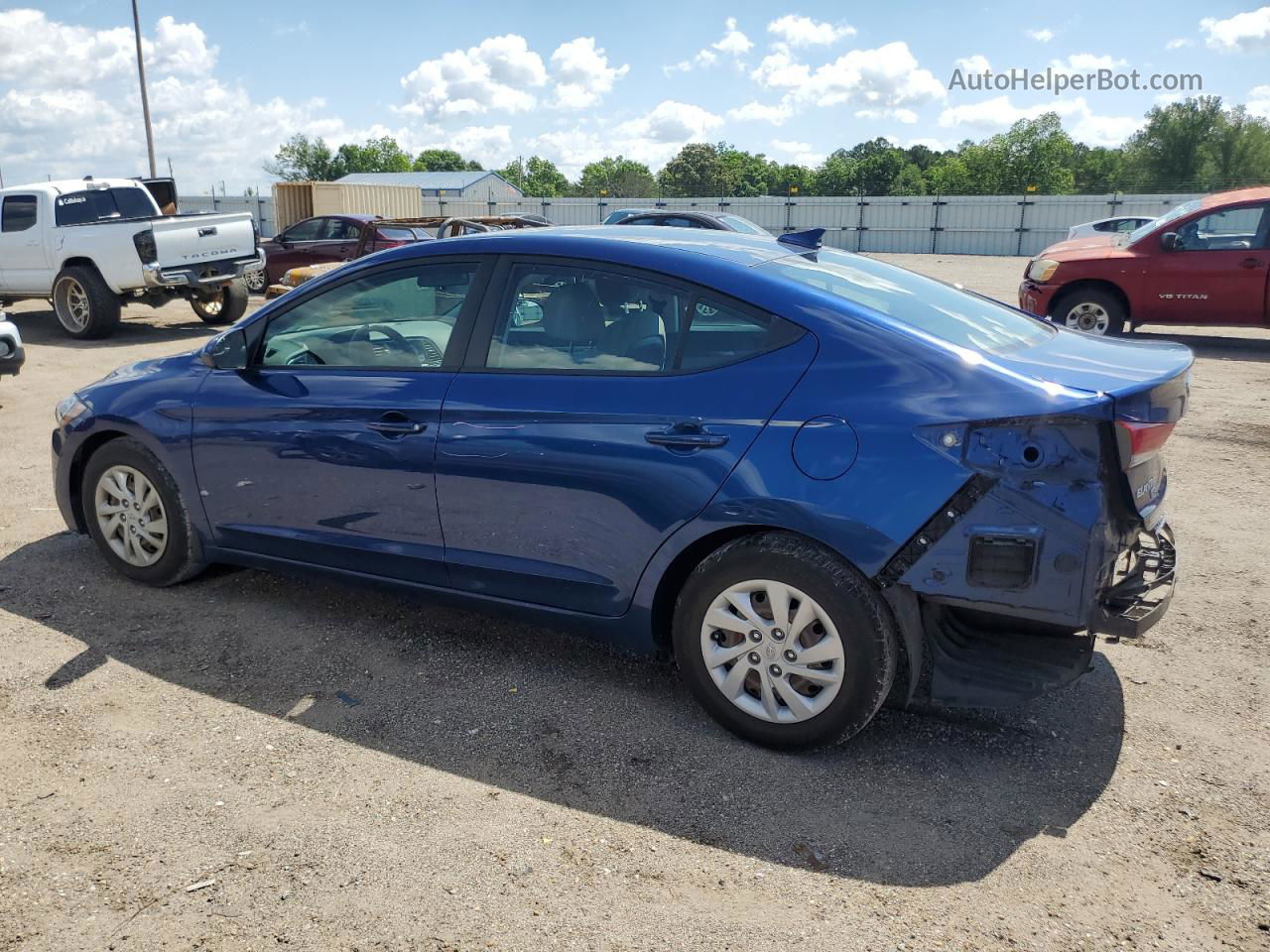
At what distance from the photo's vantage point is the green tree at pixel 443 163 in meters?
128

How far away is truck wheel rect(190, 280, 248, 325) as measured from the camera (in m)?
14.3

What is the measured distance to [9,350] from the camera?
350 inches

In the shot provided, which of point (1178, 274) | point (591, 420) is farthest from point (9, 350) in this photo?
point (1178, 274)

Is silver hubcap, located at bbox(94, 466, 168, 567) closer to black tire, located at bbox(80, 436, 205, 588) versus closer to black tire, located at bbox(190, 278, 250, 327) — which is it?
black tire, located at bbox(80, 436, 205, 588)

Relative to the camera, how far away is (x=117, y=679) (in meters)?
3.91

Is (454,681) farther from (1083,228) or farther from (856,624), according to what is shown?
(1083,228)

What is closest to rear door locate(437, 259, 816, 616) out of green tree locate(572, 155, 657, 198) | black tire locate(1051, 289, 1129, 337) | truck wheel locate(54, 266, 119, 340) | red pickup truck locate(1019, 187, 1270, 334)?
red pickup truck locate(1019, 187, 1270, 334)

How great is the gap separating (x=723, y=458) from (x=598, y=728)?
1.07 m

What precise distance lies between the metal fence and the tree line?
7.68 ft

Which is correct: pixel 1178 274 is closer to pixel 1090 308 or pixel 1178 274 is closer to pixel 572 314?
pixel 1090 308

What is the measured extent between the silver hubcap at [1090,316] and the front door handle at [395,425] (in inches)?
402

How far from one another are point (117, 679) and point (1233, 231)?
1220cm

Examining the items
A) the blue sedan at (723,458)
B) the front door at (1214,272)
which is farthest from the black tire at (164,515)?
the front door at (1214,272)

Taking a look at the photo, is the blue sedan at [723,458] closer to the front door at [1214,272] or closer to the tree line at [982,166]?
the front door at [1214,272]
